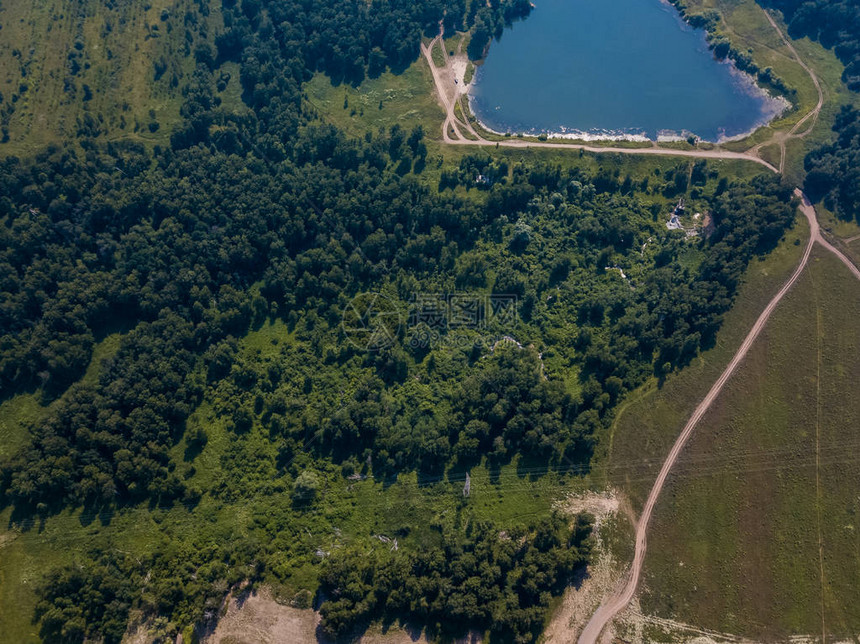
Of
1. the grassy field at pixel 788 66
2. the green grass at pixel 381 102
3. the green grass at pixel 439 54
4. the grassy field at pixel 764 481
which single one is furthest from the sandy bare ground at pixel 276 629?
the green grass at pixel 439 54

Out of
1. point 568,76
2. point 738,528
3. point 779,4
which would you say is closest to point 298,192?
point 568,76

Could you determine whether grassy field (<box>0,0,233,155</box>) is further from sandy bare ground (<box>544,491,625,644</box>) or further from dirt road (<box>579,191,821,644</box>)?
dirt road (<box>579,191,821,644</box>)

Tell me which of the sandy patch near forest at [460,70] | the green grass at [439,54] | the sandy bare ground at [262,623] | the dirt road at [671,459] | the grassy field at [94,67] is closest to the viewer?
the sandy bare ground at [262,623]

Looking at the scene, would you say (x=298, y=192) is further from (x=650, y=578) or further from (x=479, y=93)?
(x=650, y=578)

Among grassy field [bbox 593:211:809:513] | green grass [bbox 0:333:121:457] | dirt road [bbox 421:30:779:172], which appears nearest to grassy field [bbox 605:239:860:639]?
grassy field [bbox 593:211:809:513]

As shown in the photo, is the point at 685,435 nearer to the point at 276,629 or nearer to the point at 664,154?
the point at 664,154

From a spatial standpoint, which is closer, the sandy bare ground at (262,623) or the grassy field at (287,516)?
the sandy bare ground at (262,623)

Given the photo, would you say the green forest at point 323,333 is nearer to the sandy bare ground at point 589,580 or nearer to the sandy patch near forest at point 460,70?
the sandy bare ground at point 589,580
